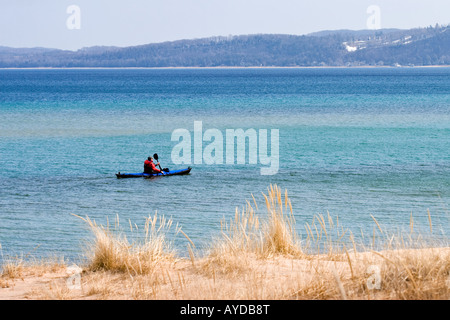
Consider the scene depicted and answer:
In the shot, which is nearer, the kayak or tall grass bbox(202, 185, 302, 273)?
tall grass bbox(202, 185, 302, 273)

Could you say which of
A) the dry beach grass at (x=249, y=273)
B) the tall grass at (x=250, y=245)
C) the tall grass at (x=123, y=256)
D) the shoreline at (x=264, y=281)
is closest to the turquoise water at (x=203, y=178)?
the tall grass at (x=250, y=245)

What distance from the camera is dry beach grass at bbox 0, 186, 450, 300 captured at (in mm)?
6102

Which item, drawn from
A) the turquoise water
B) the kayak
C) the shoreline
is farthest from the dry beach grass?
the kayak

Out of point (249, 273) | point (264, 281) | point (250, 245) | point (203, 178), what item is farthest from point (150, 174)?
point (264, 281)

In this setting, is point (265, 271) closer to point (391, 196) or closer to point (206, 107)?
point (391, 196)

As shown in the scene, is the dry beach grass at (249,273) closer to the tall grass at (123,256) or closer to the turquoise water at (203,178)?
the tall grass at (123,256)

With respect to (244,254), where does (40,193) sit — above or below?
below

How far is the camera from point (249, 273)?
289 inches

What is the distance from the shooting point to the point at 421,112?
59.8m

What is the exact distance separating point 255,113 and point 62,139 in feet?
81.4

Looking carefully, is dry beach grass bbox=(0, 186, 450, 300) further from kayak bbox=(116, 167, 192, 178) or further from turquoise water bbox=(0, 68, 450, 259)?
kayak bbox=(116, 167, 192, 178)

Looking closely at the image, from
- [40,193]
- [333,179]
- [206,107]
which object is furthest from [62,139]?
[206,107]

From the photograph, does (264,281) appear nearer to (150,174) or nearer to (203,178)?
(203,178)
